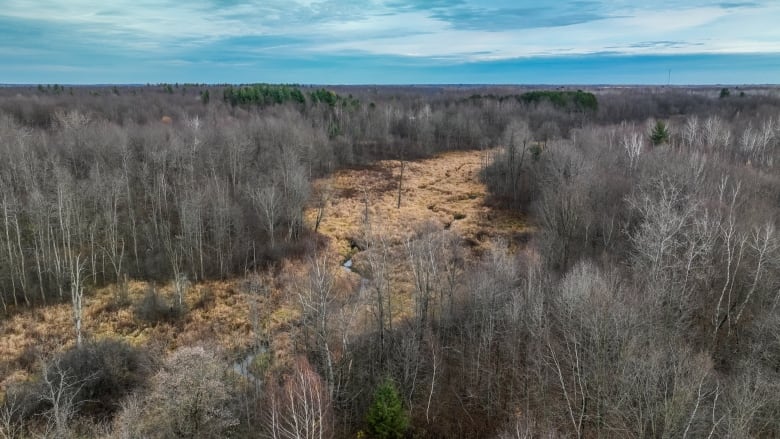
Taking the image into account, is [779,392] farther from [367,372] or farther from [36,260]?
[36,260]

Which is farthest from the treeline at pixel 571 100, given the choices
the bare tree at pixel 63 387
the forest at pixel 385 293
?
the bare tree at pixel 63 387

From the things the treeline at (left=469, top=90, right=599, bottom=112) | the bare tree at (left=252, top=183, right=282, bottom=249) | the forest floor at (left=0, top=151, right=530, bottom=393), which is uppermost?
the treeline at (left=469, top=90, right=599, bottom=112)

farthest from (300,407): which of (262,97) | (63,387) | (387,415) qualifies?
(262,97)

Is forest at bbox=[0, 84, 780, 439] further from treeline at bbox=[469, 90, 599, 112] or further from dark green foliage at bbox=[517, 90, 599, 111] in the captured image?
dark green foliage at bbox=[517, 90, 599, 111]

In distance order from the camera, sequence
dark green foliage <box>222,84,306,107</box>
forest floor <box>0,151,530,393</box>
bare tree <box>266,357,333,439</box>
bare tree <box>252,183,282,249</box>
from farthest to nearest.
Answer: dark green foliage <box>222,84,306,107</box>
bare tree <box>252,183,282,249</box>
forest floor <box>0,151,530,393</box>
bare tree <box>266,357,333,439</box>

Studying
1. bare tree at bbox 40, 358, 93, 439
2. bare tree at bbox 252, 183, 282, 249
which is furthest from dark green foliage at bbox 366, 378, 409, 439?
bare tree at bbox 252, 183, 282, 249

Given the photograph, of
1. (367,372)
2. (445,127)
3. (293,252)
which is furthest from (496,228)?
(445,127)

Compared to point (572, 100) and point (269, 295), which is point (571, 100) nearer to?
point (572, 100)

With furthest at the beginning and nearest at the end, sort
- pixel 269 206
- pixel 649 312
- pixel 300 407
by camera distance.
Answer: pixel 269 206
pixel 649 312
pixel 300 407
